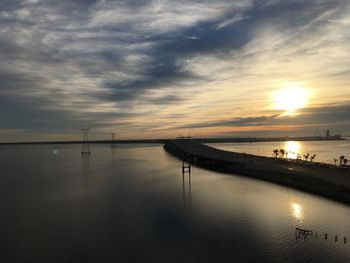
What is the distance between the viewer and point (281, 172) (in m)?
71.8

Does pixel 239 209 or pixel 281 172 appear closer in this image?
pixel 239 209

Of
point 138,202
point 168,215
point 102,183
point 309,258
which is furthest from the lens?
point 102,183

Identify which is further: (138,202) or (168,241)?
(138,202)

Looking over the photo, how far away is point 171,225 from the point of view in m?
38.2

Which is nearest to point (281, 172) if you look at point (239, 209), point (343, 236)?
point (239, 209)

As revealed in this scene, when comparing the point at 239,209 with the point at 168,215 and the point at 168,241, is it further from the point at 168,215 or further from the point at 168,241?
the point at 168,241

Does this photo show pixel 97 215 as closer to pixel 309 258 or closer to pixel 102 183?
pixel 309 258

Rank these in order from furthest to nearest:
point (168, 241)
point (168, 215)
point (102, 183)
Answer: point (102, 183) → point (168, 215) → point (168, 241)

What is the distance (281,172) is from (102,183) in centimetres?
3981

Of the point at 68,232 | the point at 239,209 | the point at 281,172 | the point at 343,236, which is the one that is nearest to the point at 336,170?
the point at 281,172

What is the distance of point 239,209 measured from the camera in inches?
1806

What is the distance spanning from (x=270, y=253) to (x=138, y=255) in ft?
37.9

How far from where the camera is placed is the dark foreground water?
2925 cm

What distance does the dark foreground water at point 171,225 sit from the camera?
2925 centimetres
